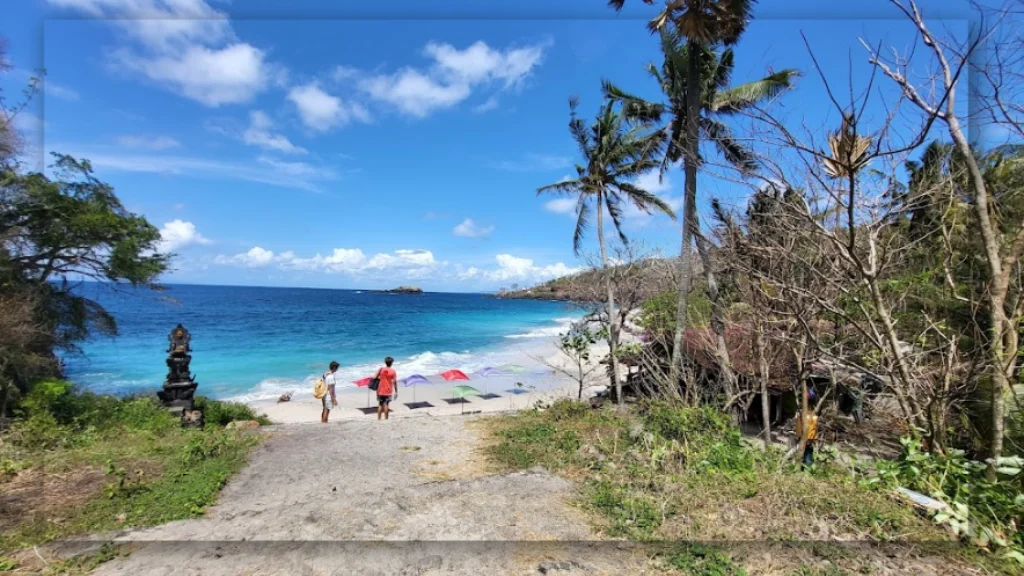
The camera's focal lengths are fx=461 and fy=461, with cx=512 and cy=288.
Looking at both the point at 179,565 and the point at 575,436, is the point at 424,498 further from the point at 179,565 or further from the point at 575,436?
the point at 575,436

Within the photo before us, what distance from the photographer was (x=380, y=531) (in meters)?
4.05

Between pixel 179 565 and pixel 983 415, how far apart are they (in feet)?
28.1

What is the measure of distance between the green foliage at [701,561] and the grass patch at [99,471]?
4.54 metres

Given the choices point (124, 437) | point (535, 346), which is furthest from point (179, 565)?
point (535, 346)

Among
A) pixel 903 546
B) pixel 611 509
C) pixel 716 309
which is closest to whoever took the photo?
pixel 903 546

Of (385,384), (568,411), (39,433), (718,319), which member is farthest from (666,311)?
(39,433)

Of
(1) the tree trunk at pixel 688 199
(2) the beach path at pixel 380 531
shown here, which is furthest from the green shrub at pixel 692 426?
(1) the tree trunk at pixel 688 199

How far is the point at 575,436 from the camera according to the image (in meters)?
7.28

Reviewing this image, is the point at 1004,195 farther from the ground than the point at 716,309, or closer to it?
farther from the ground

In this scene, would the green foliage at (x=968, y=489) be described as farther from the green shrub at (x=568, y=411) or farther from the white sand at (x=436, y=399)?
the white sand at (x=436, y=399)

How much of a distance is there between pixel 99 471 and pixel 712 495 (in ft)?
23.5

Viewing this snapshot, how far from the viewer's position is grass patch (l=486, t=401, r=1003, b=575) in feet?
11.5

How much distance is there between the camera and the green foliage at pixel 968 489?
3313 mm

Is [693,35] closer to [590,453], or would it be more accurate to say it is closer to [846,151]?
[846,151]
